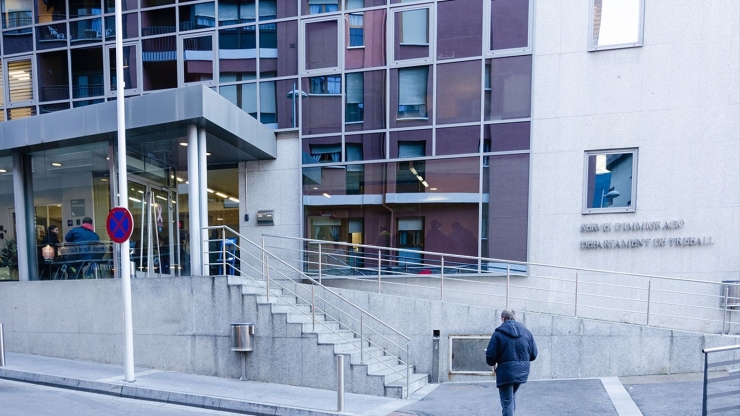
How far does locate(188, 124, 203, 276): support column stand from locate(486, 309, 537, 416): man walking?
6027 millimetres

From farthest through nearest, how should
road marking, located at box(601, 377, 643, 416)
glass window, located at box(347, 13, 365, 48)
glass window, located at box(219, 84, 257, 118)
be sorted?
glass window, located at box(219, 84, 257, 118) < glass window, located at box(347, 13, 365, 48) < road marking, located at box(601, 377, 643, 416)

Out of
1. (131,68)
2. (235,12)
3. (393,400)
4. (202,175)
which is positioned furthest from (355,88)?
(393,400)

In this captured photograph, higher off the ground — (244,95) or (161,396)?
(244,95)

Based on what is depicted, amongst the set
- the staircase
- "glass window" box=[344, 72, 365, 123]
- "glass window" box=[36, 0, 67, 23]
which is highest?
"glass window" box=[36, 0, 67, 23]

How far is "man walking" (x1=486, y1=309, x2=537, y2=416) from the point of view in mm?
6359

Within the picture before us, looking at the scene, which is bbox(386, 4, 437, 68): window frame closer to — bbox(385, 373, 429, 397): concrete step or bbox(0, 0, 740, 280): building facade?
bbox(0, 0, 740, 280): building facade

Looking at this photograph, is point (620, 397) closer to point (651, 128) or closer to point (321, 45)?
point (651, 128)

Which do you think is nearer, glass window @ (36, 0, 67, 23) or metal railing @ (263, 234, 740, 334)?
metal railing @ (263, 234, 740, 334)

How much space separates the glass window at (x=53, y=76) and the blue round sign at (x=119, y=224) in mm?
8673

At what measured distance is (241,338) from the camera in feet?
28.8

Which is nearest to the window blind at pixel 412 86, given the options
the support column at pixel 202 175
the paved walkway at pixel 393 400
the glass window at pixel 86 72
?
the support column at pixel 202 175

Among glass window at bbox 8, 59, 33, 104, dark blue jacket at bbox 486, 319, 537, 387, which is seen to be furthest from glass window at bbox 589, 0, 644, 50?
glass window at bbox 8, 59, 33, 104

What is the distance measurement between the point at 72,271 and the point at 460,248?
8900mm

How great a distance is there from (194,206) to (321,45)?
18.1 ft
